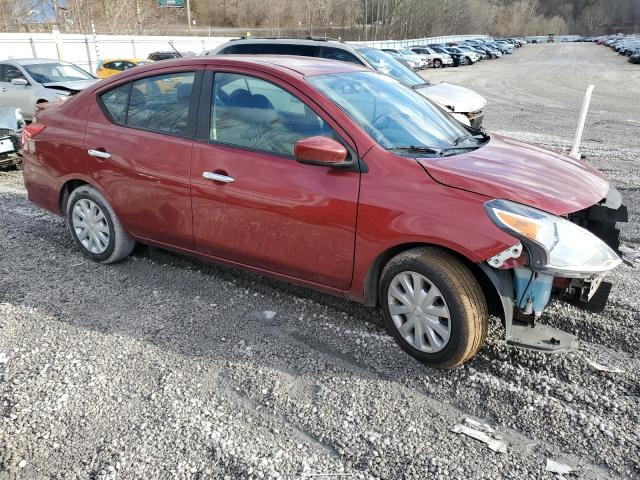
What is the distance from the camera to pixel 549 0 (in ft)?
485

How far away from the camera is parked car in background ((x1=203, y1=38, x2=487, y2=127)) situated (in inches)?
359

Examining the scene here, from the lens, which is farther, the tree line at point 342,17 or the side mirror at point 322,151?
the tree line at point 342,17

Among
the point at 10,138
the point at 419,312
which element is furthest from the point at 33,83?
the point at 419,312

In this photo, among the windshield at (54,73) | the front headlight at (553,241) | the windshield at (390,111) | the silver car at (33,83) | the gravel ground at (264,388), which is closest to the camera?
the gravel ground at (264,388)

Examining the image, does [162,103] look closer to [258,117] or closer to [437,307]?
[258,117]

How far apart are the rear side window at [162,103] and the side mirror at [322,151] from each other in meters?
1.12

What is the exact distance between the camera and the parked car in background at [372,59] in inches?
359

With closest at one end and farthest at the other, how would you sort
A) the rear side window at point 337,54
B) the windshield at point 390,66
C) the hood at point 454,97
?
the hood at point 454,97
the rear side window at point 337,54
the windshield at point 390,66

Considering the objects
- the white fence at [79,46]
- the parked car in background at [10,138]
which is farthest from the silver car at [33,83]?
the white fence at [79,46]

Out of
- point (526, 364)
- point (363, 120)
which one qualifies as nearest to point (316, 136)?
point (363, 120)

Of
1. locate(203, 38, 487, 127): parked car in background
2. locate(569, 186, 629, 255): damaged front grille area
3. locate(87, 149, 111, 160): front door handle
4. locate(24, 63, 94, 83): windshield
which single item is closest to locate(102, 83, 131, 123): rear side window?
locate(87, 149, 111, 160): front door handle

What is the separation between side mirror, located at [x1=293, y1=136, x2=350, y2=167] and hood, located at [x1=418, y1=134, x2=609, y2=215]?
478 millimetres

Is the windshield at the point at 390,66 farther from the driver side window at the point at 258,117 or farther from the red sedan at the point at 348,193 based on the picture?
the driver side window at the point at 258,117

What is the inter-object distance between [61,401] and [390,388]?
1817mm
